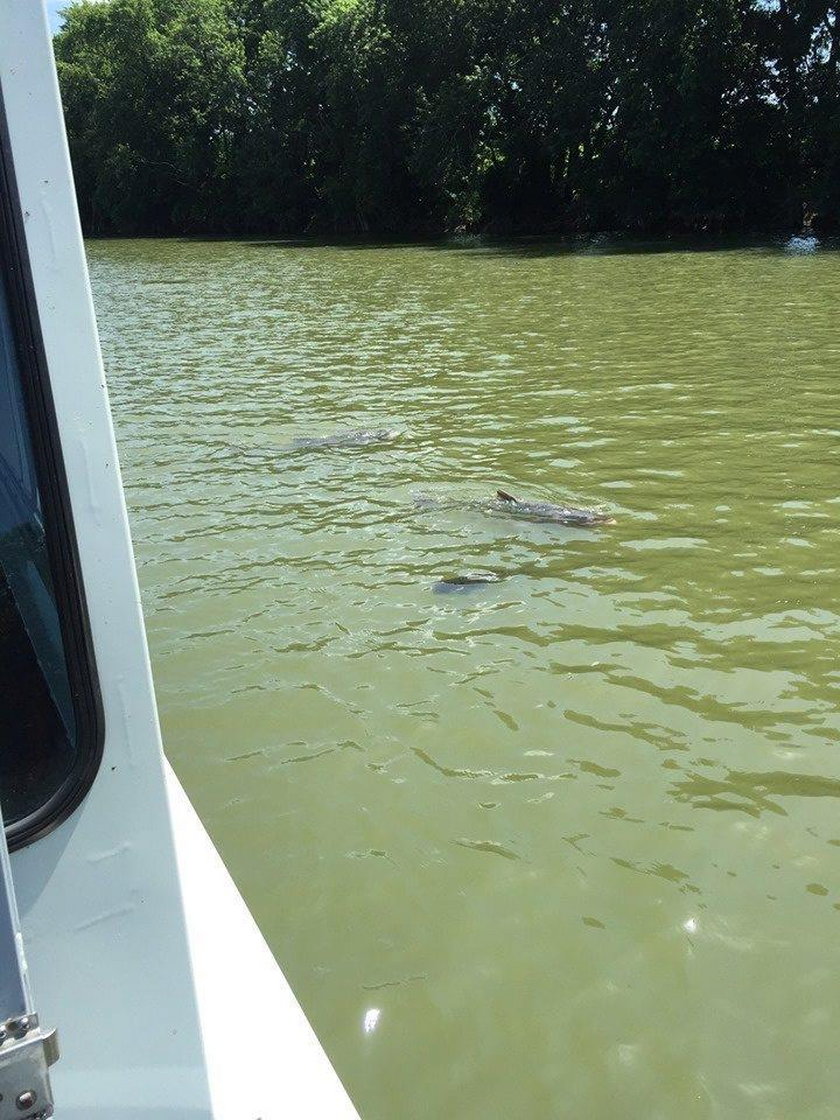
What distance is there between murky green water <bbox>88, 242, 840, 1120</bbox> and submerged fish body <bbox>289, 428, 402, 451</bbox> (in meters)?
0.19

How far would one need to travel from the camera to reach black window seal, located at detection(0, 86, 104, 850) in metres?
1.45

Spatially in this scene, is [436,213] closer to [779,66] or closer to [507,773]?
[779,66]

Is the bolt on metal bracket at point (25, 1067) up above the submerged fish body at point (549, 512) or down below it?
above

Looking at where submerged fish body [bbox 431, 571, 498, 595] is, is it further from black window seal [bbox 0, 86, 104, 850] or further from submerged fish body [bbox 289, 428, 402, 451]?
black window seal [bbox 0, 86, 104, 850]

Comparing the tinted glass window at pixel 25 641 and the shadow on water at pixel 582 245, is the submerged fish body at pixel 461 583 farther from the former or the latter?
the shadow on water at pixel 582 245

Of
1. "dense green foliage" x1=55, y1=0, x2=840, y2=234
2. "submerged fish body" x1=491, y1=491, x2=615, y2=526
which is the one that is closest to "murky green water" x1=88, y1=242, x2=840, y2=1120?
"submerged fish body" x1=491, y1=491, x2=615, y2=526

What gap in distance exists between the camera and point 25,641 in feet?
5.19

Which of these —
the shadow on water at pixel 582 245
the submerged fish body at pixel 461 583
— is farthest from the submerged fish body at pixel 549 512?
the shadow on water at pixel 582 245

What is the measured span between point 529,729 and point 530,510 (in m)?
2.99

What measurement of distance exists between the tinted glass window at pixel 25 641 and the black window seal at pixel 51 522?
0.04ft

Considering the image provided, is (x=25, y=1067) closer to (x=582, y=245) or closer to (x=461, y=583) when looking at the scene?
(x=461, y=583)

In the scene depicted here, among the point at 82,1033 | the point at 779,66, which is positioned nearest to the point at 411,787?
the point at 82,1033

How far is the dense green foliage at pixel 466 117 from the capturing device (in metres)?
39.8

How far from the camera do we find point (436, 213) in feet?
174
